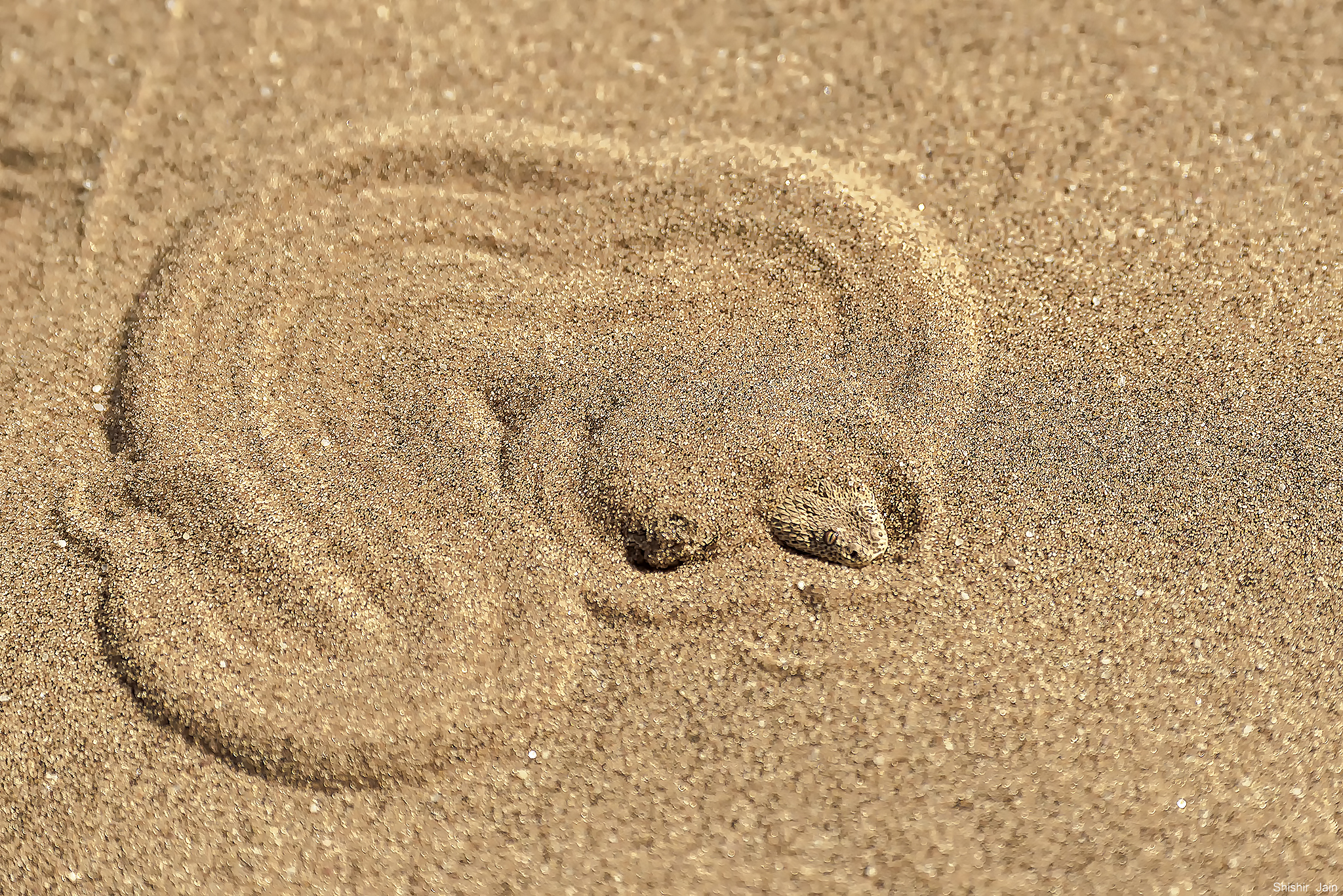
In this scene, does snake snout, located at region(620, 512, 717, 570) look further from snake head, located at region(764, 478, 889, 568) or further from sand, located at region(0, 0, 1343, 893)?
snake head, located at region(764, 478, 889, 568)

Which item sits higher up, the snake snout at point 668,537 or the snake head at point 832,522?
the snake head at point 832,522

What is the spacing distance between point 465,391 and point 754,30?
4.05 feet

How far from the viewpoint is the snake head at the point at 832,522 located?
1.95 m

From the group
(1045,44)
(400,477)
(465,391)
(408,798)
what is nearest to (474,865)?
(408,798)

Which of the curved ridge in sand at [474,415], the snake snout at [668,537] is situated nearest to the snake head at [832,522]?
the curved ridge in sand at [474,415]

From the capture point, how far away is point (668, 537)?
1953 millimetres

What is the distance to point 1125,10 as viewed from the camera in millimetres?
2240

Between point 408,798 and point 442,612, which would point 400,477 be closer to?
point 442,612

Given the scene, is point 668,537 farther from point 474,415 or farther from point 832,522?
point 474,415

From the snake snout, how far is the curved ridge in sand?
0.06 ft

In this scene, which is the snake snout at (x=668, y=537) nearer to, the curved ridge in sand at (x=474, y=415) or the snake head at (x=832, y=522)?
the curved ridge in sand at (x=474, y=415)

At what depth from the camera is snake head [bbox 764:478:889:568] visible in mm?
1951

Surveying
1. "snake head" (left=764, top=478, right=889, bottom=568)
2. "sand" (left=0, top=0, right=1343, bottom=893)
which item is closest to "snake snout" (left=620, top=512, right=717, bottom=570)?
"sand" (left=0, top=0, right=1343, bottom=893)

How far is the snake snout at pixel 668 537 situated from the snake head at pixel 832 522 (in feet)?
0.55
